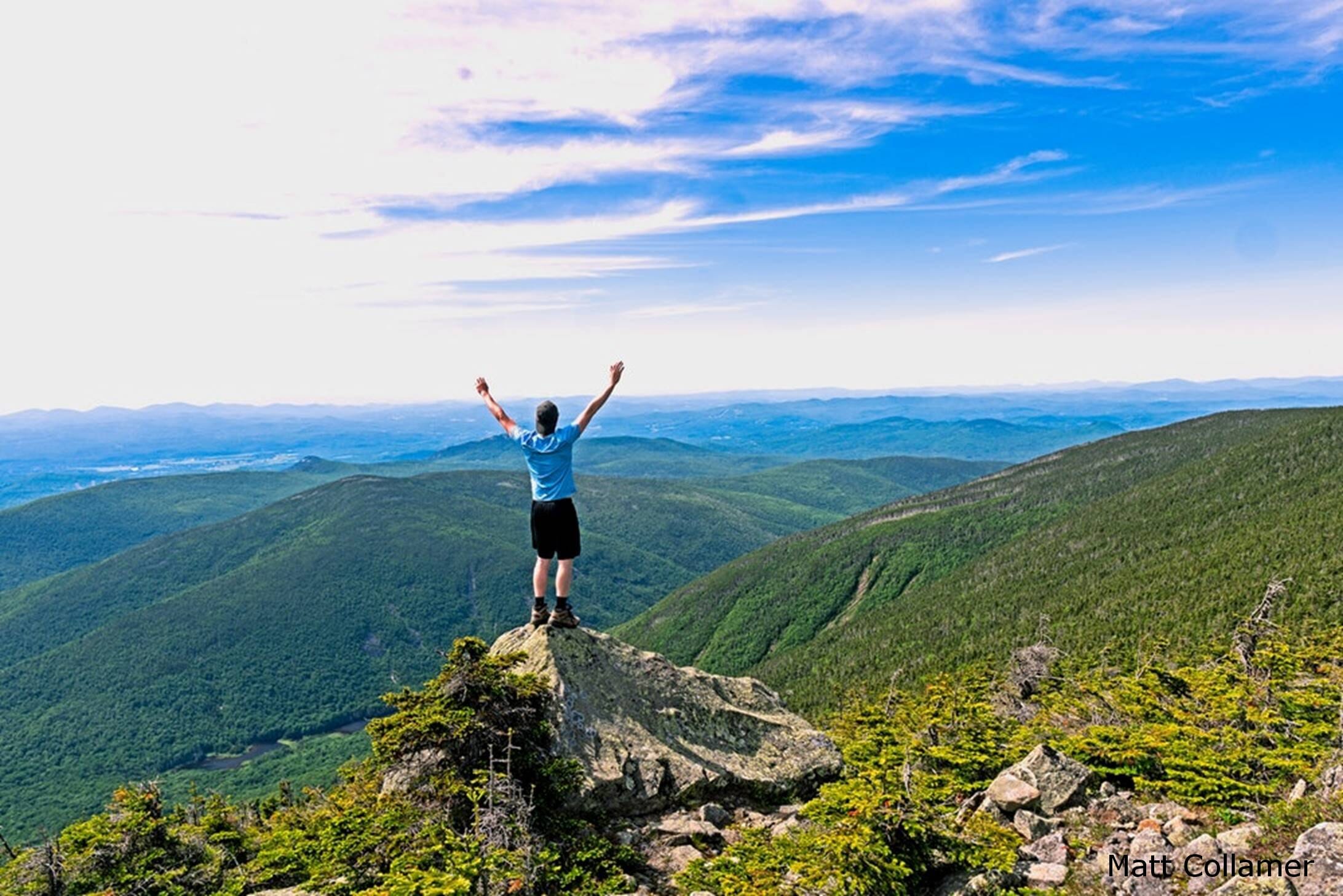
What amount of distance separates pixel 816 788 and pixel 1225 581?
10591cm

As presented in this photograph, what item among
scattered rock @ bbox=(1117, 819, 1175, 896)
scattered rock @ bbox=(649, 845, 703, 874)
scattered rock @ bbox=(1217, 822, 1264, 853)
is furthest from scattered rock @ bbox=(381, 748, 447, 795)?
scattered rock @ bbox=(1217, 822, 1264, 853)

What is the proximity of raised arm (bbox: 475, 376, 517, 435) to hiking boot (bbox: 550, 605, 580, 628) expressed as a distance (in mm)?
5268

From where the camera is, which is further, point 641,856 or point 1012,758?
point 1012,758

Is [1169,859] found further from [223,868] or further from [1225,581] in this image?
[1225,581]

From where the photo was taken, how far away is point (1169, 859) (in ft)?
34.2

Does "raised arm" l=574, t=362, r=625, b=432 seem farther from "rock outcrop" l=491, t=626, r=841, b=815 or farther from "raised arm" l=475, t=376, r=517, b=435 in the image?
"rock outcrop" l=491, t=626, r=841, b=815

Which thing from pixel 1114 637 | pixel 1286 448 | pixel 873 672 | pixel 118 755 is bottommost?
pixel 118 755

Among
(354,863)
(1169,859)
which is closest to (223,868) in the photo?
(354,863)

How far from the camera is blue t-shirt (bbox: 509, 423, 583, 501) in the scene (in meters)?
14.7

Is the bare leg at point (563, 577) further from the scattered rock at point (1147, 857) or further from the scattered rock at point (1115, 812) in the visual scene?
the scattered rock at point (1115, 812)

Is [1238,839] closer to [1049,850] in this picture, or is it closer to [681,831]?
[1049,850]

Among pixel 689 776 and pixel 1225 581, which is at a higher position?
pixel 689 776

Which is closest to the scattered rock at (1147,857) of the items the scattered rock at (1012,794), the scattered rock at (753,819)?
the scattered rock at (1012,794)

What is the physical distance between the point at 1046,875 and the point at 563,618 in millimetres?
11614
